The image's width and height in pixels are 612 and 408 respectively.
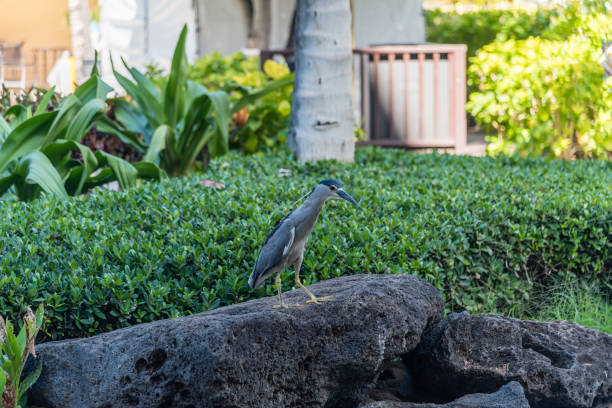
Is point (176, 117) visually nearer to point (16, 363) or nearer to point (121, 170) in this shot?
point (121, 170)

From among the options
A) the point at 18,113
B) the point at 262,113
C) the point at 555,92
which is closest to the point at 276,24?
the point at 262,113

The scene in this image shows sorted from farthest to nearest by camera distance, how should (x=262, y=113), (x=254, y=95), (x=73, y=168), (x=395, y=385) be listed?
(x=262, y=113)
(x=254, y=95)
(x=73, y=168)
(x=395, y=385)

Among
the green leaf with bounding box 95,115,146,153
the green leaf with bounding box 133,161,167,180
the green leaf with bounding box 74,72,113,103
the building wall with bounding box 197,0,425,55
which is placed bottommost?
the green leaf with bounding box 133,161,167,180

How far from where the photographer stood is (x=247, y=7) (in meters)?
13.3

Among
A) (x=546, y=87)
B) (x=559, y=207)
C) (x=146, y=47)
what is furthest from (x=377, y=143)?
(x=146, y=47)

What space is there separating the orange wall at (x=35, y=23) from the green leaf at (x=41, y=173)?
15.8 meters

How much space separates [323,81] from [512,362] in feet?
12.0

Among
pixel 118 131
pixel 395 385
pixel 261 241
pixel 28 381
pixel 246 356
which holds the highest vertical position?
pixel 118 131

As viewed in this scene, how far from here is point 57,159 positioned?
5551mm

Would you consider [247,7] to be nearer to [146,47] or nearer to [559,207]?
[146,47]

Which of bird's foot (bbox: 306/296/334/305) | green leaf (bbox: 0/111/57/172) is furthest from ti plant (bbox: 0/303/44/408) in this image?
green leaf (bbox: 0/111/57/172)

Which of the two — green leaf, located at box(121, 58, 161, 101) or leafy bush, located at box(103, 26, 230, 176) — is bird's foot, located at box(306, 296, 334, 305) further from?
green leaf, located at box(121, 58, 161, 101)

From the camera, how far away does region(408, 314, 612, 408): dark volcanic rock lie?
9.68 ft

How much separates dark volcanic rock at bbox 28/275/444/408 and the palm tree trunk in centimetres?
332
